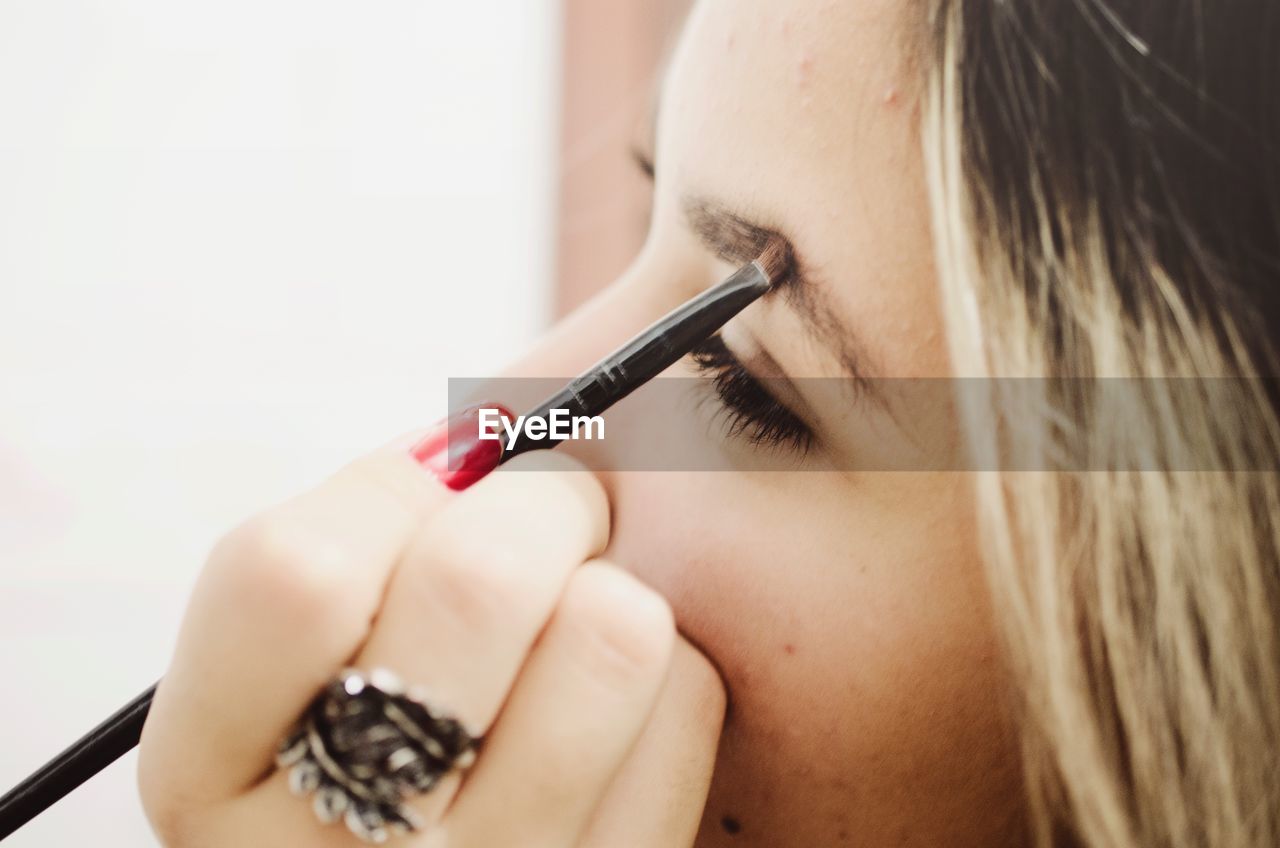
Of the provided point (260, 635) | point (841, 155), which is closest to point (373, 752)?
point (260, 635)

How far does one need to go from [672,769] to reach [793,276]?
21 centimetres

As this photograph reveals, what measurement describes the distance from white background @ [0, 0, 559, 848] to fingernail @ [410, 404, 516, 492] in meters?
0.18

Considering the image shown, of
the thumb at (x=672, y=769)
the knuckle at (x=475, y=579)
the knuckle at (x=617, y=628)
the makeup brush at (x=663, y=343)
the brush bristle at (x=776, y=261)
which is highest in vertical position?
the brush bristle at (x=776, y=261)

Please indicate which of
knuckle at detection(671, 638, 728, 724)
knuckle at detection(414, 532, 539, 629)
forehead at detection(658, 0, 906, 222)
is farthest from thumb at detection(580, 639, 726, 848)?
forehead at detection(658, 0, 906, 222)

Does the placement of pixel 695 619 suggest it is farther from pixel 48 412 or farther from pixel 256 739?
pixel 48 412

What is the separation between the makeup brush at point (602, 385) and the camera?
0.29 meters

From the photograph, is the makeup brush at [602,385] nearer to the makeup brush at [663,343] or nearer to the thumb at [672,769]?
the makeup brush at [663,343]

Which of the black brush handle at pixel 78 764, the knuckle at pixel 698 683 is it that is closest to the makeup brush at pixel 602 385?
the black brush handle at pixel 78 764

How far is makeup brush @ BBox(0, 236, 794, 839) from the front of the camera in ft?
0.95

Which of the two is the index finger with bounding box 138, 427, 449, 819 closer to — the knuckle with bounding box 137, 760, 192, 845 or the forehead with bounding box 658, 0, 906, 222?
the knuckle with bounding box 137, 760, 192, 845

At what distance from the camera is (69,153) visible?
416 mm

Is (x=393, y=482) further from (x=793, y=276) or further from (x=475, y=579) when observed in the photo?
(x=793, y=276)

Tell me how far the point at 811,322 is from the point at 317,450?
1.01 feet

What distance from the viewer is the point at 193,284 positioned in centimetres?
44
